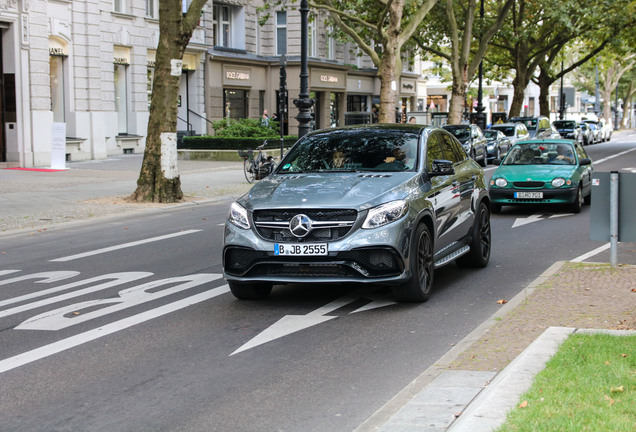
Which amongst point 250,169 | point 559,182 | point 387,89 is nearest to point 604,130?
point 387,89

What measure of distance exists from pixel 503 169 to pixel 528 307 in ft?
32.3

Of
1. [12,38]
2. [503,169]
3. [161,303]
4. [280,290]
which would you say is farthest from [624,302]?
[12,38]

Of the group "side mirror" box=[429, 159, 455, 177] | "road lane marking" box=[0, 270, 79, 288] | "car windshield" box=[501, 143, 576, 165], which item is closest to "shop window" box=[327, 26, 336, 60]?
"car windshield" box=[501, 143, 576, 165]

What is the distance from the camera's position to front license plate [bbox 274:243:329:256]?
7.73m

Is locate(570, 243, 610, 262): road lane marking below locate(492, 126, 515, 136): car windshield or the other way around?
below

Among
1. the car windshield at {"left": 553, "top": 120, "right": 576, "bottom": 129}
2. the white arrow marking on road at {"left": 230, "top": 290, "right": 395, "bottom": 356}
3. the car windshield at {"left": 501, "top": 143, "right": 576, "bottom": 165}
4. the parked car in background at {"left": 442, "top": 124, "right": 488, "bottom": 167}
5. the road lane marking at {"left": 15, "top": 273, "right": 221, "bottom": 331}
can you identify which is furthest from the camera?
the car windshield at {"left": 553, "top": 120, "right": 576, "bottom": 129}

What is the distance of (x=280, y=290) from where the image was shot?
9.24 metres

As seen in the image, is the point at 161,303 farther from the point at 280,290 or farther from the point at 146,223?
the point at 146,223

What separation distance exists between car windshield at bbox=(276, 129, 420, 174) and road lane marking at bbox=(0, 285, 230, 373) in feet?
5.09

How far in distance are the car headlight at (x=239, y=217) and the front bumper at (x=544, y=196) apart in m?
9.26

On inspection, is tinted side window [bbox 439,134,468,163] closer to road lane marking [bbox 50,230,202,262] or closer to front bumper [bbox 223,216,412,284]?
front bumper [bbox 223,216,412,284]

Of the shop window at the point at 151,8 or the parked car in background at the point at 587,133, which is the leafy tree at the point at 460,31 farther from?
the shop window at the point at 151,8

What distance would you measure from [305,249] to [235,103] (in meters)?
39.2

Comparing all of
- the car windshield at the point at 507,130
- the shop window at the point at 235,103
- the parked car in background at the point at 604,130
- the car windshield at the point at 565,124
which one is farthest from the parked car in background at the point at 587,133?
the shop window at the point at 235,103
